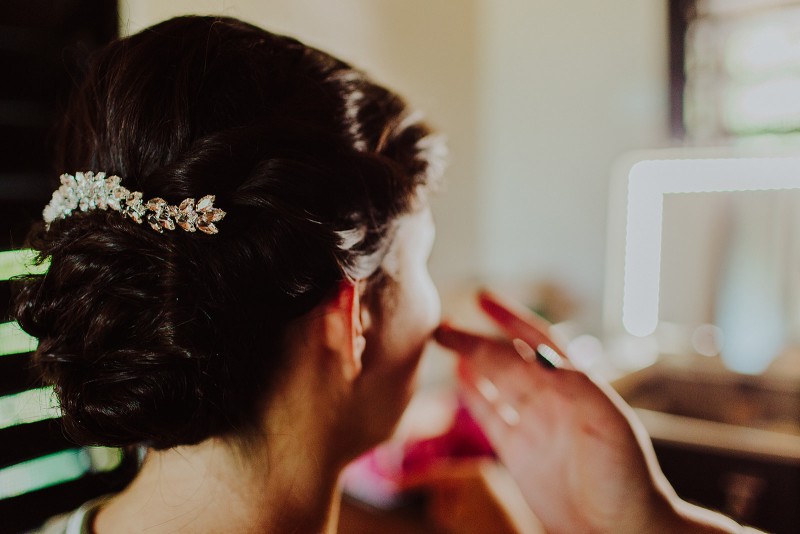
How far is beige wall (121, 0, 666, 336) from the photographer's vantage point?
1662 mm

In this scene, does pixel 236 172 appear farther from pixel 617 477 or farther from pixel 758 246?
pixel 758 246

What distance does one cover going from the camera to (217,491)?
0.56 metres

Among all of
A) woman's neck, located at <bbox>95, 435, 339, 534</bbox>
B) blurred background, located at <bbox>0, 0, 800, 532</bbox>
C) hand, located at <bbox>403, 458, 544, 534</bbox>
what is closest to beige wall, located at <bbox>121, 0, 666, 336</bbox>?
blurred background, located at <bbox>0, 0, 800, 532</bbox>

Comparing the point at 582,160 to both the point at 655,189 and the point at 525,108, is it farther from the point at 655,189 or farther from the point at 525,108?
the point at 655,189

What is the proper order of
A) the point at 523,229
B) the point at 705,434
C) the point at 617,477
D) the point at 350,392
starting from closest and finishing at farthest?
the point at 350,392
the point at 617,477
the point at 705,434
the point at 523,229

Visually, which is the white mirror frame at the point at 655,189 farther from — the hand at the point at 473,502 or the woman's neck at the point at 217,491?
the woman's neck at the point at 217,491

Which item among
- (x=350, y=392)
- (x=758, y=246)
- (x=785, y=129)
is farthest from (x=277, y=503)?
(x=785, y=129)

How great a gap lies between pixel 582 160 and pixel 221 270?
1.53 meters

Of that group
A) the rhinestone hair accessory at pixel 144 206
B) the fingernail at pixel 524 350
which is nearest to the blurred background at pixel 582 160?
the rhinestone hair accessory at pixel 144 206

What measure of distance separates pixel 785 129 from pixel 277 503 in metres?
1.44

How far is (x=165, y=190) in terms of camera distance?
49cm

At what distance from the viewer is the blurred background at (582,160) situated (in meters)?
0.91

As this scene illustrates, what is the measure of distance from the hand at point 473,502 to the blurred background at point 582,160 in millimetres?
315

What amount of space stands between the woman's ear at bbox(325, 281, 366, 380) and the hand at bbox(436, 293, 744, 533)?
180 millimetres
